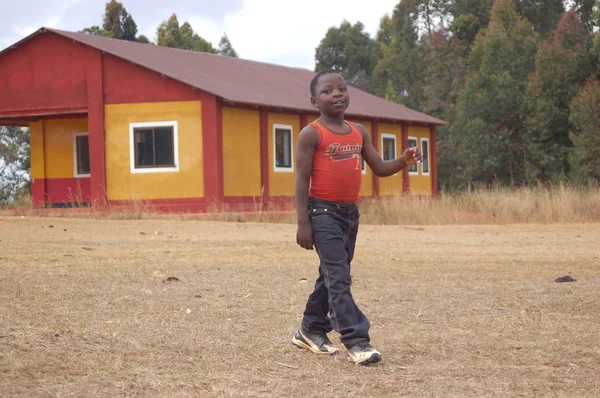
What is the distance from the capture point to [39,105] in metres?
27.8

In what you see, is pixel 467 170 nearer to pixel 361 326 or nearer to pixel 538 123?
pixel 538 123

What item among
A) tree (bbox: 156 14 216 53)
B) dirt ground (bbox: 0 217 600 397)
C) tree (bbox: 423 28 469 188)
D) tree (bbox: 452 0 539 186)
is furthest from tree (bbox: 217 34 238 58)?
dirt ground (bbox: 0 217 600 397)

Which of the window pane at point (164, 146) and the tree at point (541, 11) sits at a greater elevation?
the tree at point (541, 11)

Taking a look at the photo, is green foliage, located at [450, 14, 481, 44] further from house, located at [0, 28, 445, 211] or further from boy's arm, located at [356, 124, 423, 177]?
boy's arm, located at [356, 124, 423, 177]

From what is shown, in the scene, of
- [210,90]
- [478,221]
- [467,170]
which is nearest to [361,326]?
[478,221]

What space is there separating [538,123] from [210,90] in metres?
18.8

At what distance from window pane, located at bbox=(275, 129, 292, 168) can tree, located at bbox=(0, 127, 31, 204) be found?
18.3 m

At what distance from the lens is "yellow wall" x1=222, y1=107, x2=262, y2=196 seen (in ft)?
85.6

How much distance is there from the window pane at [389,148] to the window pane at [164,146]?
939 cm

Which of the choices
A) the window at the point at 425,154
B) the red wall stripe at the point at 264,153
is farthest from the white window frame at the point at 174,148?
the window at the point at 425,154

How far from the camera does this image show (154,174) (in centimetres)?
2642

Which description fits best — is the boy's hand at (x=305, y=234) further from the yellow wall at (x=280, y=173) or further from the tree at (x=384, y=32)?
the tree at (x=384, y=32)

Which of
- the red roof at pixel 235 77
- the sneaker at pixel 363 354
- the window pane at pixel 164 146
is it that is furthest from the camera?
the red roof at pixel 235 77

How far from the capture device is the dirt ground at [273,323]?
517 centimetres
